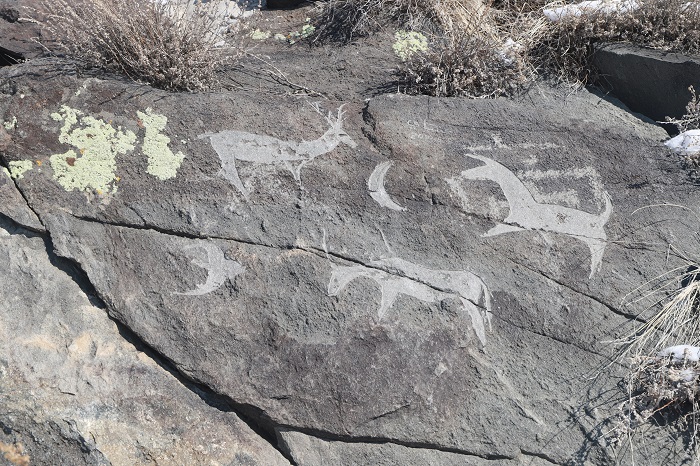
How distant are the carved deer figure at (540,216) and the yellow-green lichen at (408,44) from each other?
1.00 m

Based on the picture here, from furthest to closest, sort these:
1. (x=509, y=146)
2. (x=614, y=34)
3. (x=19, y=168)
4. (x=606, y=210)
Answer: (x=614, y=34) → (x=509, y=146) → (x=606, y=210) → (x=19, y=168)

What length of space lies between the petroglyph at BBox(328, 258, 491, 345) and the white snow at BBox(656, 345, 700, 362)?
0.71 m

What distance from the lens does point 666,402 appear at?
116 inches


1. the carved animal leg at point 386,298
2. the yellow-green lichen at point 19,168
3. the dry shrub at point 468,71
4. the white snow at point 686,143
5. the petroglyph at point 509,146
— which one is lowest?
the carved animal leg at point 386,298

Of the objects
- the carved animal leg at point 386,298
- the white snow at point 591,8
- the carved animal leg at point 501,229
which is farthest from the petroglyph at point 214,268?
the white snow at point 591,8

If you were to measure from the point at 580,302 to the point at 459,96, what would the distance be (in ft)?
4.07

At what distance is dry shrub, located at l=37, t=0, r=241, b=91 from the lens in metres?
3.51

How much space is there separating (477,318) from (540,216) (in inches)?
21.6

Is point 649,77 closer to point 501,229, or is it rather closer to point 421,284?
point 501,229

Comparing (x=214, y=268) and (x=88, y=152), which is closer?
(x=214, y=268)

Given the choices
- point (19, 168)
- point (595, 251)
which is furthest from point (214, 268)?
point (595, 251)

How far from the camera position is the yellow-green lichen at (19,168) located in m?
3.14

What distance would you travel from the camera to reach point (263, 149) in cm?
327

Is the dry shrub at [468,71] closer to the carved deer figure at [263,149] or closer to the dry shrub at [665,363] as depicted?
the carved deer figure at [263,149]
